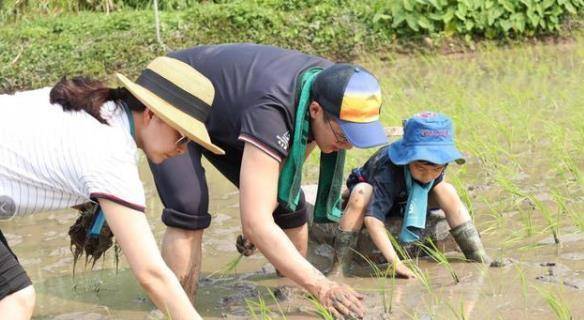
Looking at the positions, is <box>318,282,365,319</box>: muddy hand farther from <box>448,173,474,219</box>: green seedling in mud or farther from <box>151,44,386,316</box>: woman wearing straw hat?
<box>448,173,474,219</box>: green seedling in mud

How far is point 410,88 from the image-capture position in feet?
24.8

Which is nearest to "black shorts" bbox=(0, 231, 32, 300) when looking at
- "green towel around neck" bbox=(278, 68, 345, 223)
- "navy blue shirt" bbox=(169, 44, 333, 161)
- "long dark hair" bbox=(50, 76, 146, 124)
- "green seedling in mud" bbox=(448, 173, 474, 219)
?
"long dark hair" bbox=(50, 76, 146, 124)

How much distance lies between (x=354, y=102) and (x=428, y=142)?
739mm

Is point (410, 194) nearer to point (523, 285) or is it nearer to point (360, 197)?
point (360, 197)

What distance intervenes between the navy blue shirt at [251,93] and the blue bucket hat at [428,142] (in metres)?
0.56

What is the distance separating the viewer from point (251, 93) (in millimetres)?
3389

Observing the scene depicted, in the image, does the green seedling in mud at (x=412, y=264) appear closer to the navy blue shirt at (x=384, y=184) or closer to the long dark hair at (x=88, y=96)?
the navy blue shirt at (x=384, y=184)

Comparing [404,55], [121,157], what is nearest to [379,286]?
[121,157]

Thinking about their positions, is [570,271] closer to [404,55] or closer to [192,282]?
[192,282]

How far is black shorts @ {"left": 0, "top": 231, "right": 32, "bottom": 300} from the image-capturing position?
272 centimetres

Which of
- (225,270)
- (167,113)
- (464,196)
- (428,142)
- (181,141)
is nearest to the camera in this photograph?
(167,113)

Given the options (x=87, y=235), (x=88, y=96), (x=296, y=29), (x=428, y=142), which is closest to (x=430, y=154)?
(x=428, y=142)

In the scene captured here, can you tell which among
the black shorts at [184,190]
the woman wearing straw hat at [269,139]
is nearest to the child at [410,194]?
the woman wearing straw hat at [269,139]

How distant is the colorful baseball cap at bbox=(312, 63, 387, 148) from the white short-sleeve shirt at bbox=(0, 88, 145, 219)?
79 centimetres
